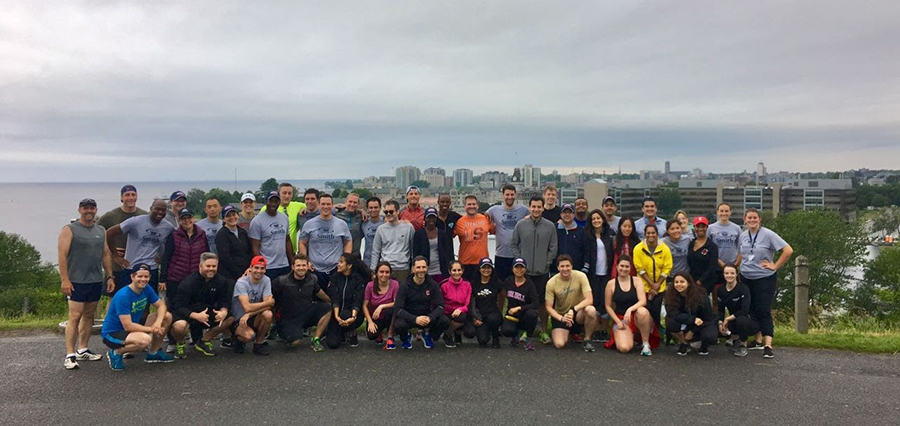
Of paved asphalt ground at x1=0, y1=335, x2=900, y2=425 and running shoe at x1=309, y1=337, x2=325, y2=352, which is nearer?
paved asphalt ground at x1=0, y1=335, x2=900, y2=425

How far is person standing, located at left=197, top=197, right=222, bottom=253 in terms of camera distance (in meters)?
8.05

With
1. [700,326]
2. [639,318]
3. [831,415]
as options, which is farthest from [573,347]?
[831,415]

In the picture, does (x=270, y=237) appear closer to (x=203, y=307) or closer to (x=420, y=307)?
(x=203, y=307)

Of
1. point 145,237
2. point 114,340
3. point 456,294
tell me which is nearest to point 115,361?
point 114,340

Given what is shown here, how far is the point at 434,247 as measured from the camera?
8.48m

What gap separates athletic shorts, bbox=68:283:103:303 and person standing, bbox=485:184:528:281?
5255 millimetres

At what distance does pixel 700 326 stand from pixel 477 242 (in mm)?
3140

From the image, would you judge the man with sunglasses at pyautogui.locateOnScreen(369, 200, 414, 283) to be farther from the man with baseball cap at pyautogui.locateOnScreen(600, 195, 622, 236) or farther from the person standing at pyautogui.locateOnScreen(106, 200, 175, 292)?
the man with baseball cap at pyautogui.locateOnScreen(600, 195, 622, 236)

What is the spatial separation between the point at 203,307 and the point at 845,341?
26.7ft

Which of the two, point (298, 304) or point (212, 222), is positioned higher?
point (212, 222)

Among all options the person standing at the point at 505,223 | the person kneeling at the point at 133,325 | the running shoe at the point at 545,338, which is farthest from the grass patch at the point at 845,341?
the person kneeling at the point at 133,325

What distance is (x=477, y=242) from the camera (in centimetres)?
852

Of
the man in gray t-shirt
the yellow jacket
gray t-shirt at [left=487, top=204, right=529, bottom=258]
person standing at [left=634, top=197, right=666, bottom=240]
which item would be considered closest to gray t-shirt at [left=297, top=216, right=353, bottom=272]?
the man in gray t-shirt

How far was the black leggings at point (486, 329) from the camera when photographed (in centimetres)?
768
